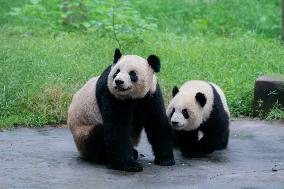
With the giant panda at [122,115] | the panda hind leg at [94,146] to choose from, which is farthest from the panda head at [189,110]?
the panda hind leg at [94,146]

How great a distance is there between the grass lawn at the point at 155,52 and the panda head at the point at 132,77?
228 centimetres

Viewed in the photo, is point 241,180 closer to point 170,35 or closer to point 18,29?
point 170,35

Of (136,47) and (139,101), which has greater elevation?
(139,101)

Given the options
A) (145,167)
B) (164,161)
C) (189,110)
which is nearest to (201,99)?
(189,110)

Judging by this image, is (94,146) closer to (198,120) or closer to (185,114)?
(185,114)

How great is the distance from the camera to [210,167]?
Answer: 20.6 ft

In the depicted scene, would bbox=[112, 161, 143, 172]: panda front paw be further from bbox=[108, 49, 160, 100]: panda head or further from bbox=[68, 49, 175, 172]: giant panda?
bbox=[108, 49, 160, 100]: panda head

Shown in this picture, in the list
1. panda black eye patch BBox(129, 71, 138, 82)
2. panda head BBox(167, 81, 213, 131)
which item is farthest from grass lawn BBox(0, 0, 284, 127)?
panda black eye patch BBox(129, 71, 138, 82)

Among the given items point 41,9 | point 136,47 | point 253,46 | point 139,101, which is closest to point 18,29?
point 41,9

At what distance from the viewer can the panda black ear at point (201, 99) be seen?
260 inches

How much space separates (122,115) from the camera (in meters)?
5.94

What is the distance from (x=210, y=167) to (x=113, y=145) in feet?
3.21

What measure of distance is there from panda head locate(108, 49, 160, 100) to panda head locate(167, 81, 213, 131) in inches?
24.8

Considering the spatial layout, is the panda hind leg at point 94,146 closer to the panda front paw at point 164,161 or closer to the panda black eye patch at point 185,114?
the panda front paw at point 164,161
